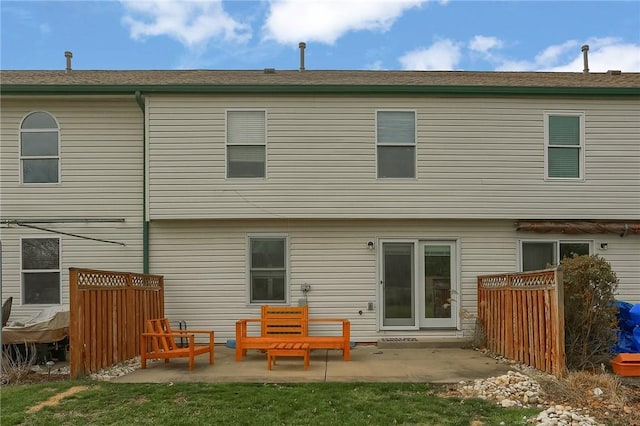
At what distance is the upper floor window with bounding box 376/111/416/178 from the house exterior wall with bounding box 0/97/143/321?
4841 mm

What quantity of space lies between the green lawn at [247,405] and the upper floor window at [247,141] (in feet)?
15.3

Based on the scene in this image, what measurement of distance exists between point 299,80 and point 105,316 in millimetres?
6790

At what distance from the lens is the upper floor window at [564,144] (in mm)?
10367

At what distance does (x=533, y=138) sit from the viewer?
1031 centimetres

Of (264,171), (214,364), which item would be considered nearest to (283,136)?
(264,171)

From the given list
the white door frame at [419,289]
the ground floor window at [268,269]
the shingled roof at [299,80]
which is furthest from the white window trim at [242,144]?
the white door frame at [419,289]

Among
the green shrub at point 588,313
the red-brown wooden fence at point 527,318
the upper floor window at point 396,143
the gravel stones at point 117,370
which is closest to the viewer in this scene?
the red-brown wooden fence at point 527,318

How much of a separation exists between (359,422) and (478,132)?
267 inches

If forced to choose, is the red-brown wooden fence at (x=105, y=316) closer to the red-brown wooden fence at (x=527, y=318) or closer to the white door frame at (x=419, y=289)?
the white door frame at (x=419, y=289)

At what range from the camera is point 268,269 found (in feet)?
34.3

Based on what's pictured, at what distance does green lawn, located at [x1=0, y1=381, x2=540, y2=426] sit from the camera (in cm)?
539

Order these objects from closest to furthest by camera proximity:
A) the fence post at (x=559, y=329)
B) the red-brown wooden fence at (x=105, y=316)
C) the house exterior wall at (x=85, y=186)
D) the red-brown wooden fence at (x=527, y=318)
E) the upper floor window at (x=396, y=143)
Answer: the fence post at (x=559, y=329) < the red-brown wooden fence at (x=527, y=318) < the red-brown wooden fence at (x=105, y=316) < the upper floor window at (x=396, y=143) < the house exterior wall at (x=85, y=186)

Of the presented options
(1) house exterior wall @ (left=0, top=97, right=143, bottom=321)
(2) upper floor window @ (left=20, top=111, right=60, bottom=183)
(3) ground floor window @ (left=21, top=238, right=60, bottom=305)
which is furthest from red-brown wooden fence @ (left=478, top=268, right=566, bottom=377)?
(2) upper floor window @ (left=20, top=111, right=60, bottom=183)

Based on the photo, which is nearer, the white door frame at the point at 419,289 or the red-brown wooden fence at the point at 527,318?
the red-brown wooden fence at the point at 527,318
